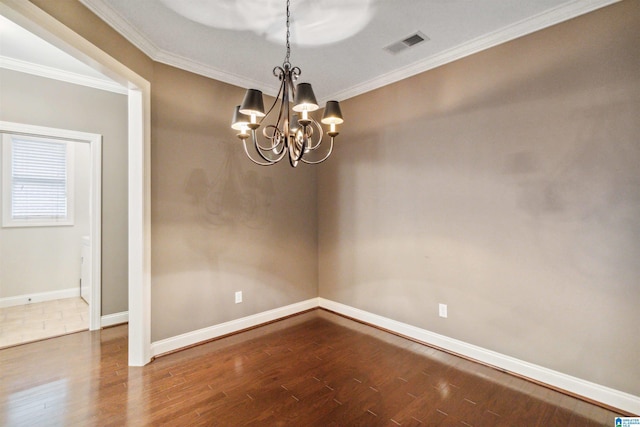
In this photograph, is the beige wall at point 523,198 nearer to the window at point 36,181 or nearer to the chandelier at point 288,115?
the chandelier at point 288,115

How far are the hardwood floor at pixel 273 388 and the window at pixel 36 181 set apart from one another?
7.65 ft

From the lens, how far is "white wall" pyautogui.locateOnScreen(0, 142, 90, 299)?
412cm

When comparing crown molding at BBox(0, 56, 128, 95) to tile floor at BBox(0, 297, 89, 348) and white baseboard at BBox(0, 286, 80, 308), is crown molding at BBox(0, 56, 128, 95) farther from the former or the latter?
white baseboard at BBox(0, 286, 80, 308)

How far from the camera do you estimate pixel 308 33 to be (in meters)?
2.50

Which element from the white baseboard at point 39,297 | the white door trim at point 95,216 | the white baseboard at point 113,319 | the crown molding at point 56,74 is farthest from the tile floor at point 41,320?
the crown molding at point 56,74

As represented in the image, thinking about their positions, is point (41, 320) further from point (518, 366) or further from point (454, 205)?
point (518, 366)

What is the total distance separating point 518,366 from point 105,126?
5008mm

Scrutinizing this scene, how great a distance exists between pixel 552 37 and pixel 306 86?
200 centimetres

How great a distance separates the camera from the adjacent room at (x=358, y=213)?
2.03 meters

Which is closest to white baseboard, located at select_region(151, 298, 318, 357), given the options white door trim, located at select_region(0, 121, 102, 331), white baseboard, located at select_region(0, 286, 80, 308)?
white door trim, located at select_region(0, 121, 102, 331)

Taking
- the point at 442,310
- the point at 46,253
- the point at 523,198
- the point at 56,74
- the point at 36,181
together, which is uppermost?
the point at 56,74

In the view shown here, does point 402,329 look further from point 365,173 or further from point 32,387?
point 32,387

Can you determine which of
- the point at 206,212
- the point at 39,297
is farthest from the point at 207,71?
the point at 39,297

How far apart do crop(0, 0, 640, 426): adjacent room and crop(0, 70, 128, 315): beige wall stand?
2 cm
